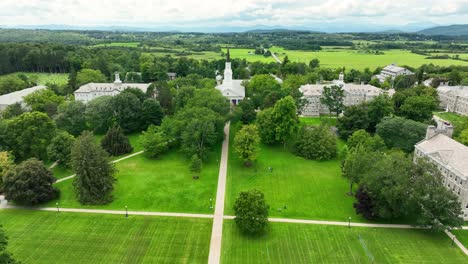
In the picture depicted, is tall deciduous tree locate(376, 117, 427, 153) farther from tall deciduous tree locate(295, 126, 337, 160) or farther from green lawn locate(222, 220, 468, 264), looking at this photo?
green lawn locate(222, 220, 468, 264)

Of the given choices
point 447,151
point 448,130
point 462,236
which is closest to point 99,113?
point 447,151

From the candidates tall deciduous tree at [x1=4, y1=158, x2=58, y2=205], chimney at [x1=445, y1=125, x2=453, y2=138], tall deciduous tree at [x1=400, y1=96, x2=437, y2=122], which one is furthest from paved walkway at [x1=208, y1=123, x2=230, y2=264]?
tall deciduous tree at [x1=400, y1=96, x2=437, y2=122]

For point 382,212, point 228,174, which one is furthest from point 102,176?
point 382,212

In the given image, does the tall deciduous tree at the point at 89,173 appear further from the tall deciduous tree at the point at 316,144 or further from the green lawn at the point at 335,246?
the tall deciduous tree at the point at 316,144

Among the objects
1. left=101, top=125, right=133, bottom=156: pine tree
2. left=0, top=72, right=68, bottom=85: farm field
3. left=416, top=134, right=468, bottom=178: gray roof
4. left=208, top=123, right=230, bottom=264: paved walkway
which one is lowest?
left=208, top=123, right=230, bottom=264: paved walkway

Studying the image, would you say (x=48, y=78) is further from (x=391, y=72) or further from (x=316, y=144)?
(x=391, y=72)

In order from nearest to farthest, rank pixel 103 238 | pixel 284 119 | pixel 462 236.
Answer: pixel 103 238, pixel 462 236, pixel 284 119

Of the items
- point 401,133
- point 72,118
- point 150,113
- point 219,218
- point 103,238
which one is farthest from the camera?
point 150,113
